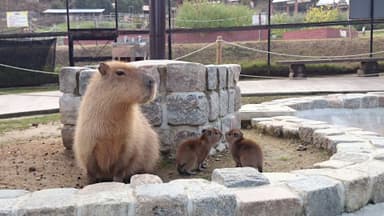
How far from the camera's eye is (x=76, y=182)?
372 centimetres

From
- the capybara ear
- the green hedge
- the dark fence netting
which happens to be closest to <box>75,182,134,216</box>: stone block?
the capybara ear

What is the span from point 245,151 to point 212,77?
90 centimetres

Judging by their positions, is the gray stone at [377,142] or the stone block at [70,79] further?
the stone block at [70,79]

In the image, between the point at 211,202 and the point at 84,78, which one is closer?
the point at 211,202

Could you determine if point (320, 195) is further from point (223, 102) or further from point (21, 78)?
point (21, 78)

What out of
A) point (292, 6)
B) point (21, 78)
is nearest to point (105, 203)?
point (21, 78)

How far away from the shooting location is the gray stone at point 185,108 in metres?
4.29

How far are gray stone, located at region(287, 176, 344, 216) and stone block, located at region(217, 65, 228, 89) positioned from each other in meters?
1.74

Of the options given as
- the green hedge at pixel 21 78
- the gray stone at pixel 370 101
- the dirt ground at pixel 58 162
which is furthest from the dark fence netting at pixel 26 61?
the gray stone at pixel 370 101

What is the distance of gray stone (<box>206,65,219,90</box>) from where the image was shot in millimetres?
4424

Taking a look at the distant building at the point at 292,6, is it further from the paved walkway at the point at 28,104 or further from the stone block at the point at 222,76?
the stone block at the point at 222,76

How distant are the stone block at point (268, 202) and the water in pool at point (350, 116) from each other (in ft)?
12.8

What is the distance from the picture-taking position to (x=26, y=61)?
1353 centimetres

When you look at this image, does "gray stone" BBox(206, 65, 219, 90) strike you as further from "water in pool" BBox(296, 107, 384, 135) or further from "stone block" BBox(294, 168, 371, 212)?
"water in pool" BBox(296, 107, 384, 135)
